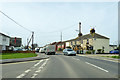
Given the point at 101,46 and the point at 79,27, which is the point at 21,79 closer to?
the point at 79,27

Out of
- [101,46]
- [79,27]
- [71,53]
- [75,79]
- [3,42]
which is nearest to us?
[75,79]

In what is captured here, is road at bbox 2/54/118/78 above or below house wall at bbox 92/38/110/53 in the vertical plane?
below

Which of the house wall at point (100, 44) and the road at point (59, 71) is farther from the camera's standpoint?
the house wall at point (100, 44)

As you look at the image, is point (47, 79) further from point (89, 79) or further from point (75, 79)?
point (89, 79)

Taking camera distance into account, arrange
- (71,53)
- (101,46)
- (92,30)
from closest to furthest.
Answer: (71,53), (92,30), (101,46)

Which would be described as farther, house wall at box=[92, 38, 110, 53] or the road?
house wall at box=[92, 38, 110, 53]

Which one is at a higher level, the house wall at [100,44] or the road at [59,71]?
the house wall at [100,44]

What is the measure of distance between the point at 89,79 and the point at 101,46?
54.4m

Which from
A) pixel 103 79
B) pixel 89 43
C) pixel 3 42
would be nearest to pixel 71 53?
pixel 103 79

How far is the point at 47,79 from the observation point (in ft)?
21.7

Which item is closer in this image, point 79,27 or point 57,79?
point 57,79

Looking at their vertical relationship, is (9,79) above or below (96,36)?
below

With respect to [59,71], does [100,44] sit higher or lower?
higher

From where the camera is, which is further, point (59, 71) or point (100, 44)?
point (100, 44)
